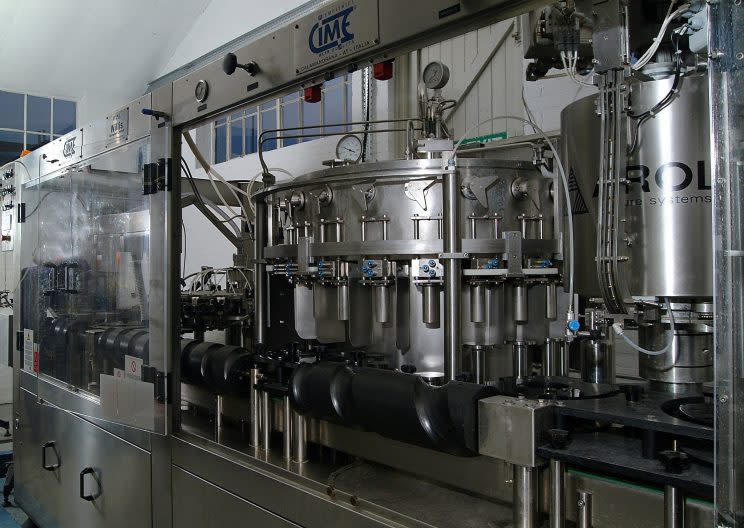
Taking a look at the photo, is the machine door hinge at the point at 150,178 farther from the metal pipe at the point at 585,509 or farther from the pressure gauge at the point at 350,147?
the pressure gauge at the point at 350,147

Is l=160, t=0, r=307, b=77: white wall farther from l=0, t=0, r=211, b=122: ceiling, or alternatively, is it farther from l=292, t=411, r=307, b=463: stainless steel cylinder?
l=292, t=411, r=307, b=463: stainless steel cylinder

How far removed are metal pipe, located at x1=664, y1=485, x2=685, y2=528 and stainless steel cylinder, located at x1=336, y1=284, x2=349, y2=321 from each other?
95cm

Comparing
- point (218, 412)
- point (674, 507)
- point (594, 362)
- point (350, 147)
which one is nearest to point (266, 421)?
point (218, 412)

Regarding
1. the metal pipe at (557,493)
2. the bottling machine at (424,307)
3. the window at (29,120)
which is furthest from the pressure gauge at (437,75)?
the window at (29,120)

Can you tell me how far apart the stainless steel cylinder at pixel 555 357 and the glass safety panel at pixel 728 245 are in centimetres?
91

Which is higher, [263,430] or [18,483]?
[263,430]

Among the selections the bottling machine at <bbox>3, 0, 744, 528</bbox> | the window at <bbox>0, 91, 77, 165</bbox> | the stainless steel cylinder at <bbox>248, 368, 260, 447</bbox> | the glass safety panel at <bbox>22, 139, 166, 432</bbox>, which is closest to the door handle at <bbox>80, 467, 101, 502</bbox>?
the bottling machine at <bbox>3, 0, 744, 528</bbox>

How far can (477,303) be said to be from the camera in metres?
1.61

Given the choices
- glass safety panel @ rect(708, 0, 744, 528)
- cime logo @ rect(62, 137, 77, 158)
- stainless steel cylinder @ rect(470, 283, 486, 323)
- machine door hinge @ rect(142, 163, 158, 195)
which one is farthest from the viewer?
cime logo @ rect(62, 137, 77, 158)

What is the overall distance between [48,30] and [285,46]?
570 centimetres

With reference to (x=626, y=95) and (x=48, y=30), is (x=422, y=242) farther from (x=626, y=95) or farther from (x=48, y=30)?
(x=48, y=30)

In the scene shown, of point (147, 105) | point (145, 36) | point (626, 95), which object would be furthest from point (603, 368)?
point (145, 36)

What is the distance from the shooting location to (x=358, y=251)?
1.68 meters

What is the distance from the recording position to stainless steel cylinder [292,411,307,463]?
178 cm
